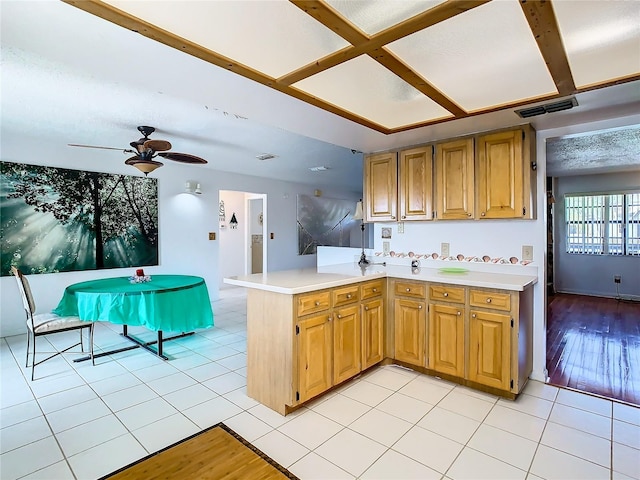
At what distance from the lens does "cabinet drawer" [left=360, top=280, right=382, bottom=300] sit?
2805mm

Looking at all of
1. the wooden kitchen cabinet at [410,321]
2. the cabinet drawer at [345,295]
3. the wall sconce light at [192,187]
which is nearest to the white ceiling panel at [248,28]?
the cabinet drawer at [345,295]

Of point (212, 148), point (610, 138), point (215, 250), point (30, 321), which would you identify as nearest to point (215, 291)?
point (215, 250)

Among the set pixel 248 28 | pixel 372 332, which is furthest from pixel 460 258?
pixel 248 28

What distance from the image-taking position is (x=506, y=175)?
277 centimetres

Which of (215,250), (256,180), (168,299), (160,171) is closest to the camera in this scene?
(168,299)

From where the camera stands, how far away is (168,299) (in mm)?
3266

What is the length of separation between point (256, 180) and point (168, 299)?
3.61 m

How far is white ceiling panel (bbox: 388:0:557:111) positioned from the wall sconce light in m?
4.18

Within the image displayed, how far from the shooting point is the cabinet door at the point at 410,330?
9.46ft

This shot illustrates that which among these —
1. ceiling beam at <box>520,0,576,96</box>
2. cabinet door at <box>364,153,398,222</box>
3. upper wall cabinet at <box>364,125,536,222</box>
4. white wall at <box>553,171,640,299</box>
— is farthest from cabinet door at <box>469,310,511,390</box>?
white wall at <box>553,171,640,299</box>

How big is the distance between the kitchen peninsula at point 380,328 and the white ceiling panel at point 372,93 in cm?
127

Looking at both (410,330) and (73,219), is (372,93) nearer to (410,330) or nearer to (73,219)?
(410,330)

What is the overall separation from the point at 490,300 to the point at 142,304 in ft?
9.76

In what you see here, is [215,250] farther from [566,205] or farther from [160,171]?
[566,205]
